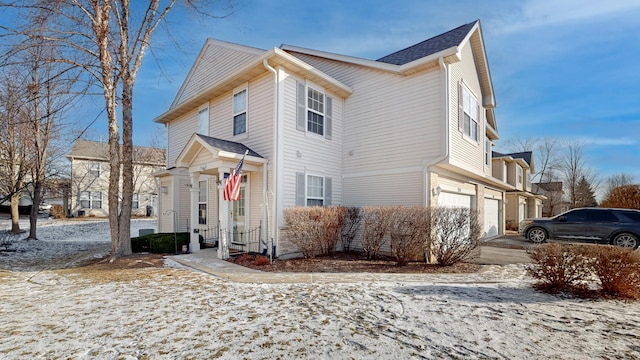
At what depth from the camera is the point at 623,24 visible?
825 cm

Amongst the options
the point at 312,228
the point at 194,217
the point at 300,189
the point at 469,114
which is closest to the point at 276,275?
the point at 312,228

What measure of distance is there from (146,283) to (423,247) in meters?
6.46

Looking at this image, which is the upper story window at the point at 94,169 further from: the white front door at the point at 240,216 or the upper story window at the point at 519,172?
the upper story window at the point at 519,172

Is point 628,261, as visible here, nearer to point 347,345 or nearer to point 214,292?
point 347,345

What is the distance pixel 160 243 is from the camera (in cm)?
1024

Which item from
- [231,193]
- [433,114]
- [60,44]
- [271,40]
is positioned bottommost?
[231,193]

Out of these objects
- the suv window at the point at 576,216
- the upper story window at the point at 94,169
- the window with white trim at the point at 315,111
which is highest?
the window with white trim at the point at 315,111

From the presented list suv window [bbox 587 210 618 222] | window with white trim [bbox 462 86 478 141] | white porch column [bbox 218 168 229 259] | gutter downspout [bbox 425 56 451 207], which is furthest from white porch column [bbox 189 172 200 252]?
suv window [bbox 587 210 618 222]

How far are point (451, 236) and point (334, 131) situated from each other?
5.40 m

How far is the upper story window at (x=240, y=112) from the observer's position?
10.6m

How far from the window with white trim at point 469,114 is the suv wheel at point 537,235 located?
4.89 metres

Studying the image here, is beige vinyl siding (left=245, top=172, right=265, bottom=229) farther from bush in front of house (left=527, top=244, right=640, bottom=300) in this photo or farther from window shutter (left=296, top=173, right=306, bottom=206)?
bush in front of house (left=527, top=244, right=640, bottom=300)

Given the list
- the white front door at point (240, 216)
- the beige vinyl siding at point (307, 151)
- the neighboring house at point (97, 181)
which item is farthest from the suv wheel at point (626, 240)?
the neighboring house at point (97, 181)

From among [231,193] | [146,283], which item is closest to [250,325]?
[146,283]
